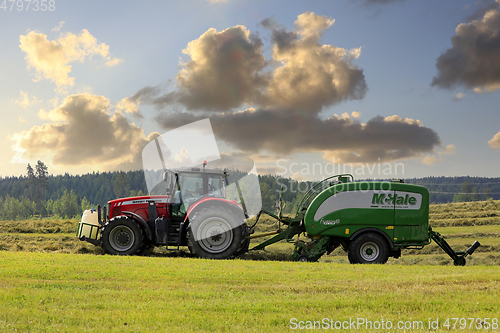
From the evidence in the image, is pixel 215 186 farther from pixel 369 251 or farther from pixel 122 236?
pixel 369 251

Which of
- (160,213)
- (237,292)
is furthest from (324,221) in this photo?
(237,292)

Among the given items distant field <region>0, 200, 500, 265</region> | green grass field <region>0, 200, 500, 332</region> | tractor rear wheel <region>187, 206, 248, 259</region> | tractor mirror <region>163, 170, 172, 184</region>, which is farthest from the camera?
distant field <region>0, 200, 500, 265</region>

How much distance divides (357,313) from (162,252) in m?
9.85

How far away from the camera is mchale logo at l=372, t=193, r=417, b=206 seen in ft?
42.7

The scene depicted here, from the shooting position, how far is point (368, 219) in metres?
12.9

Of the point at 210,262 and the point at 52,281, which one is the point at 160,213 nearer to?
the point at 210,262

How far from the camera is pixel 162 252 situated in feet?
47.8

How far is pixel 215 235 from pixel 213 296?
218 inches

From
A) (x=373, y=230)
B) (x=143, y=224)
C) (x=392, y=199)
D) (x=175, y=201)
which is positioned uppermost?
(x=392, y=199)

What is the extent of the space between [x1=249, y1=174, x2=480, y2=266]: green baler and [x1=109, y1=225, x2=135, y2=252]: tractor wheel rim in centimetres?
553

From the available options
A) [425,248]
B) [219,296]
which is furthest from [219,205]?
[425,248]

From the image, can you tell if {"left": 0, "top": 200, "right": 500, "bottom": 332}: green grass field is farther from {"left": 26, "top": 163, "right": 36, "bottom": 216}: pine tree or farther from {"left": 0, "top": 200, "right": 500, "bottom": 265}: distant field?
{"left": 26, "top": 163, "right": 36, "bottom": 216}: pine tree

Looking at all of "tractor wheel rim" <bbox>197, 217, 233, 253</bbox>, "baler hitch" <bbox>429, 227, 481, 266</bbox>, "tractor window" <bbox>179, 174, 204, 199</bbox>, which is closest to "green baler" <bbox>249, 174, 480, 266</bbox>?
"baler hitch" <bbox>429, 227, 481, 266</bbox>

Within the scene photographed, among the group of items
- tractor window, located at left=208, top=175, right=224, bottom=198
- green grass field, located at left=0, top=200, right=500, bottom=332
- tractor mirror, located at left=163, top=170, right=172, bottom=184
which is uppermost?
tractor mirror, located at left=163, top=170, right=172, bottom=184
